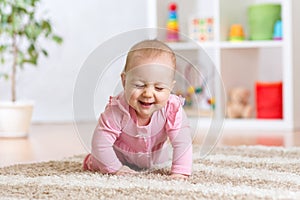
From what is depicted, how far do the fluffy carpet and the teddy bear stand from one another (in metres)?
1.15

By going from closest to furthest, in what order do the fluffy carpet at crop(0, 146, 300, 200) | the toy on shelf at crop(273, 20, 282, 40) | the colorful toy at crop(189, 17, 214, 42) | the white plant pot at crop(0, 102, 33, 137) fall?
the fluffy carpet at crop(0, 146, 300, 200), the white plant pot at crop(0, 102, 33, 137), the toy on shelf at crop(273, 20, 282, 40), the colorful toy at crop(189, 17, 214, 42)

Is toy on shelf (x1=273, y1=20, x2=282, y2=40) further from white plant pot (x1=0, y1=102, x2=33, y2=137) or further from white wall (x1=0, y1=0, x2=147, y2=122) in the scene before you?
white plant pot (x1=0, y1=102, x2=33, y2=137)

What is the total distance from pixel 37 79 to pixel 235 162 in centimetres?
182

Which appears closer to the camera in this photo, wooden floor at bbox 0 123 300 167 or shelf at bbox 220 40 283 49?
wooden floor at bbox 0 123 300 167

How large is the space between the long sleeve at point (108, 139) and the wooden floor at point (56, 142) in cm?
36

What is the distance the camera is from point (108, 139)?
1385mm

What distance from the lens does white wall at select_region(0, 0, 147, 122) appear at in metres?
3.21

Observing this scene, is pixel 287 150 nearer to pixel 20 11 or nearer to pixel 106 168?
pixel 106 168

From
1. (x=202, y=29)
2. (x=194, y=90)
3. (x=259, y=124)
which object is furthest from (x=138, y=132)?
(x=202, y=29)

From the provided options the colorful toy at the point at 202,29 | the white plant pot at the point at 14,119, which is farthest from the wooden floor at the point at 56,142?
the colorful toy at the point at 202,29

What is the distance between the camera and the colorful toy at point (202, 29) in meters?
2.93

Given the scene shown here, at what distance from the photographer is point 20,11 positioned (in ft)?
8.66

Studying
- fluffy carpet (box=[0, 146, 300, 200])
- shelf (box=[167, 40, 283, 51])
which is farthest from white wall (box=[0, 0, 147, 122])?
fluffy carpet (box=[0, 146, 300, 200])

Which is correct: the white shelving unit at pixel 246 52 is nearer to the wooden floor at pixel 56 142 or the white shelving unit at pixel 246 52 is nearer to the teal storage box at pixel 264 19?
the teal storage box at pixel 264 19
